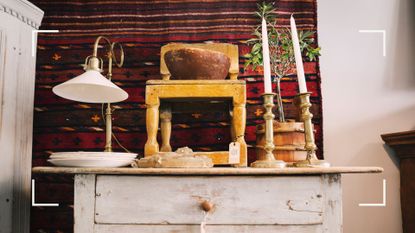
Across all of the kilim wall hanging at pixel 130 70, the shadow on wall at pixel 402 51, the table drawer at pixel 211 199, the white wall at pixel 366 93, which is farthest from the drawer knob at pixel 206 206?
the shadow on wall at pixel 402 51

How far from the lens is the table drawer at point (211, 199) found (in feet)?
3.14

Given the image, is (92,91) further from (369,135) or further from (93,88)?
(369,135)

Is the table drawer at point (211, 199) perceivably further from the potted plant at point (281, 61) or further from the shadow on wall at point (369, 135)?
the shadow on wall at point (369, 135)

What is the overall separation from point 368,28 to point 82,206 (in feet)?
4.74

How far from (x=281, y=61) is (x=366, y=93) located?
18.4 inches

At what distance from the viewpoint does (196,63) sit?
1206mm

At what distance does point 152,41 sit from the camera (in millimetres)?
1652

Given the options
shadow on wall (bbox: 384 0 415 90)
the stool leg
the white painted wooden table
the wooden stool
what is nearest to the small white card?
the wooden stool

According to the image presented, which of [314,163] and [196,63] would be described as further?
[196,63]

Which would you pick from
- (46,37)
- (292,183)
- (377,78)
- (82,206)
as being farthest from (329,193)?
Answer: (46,37)

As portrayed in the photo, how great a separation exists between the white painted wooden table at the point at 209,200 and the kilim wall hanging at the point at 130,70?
0.59 m

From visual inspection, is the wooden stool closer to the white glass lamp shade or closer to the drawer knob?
the white glass lamp shade

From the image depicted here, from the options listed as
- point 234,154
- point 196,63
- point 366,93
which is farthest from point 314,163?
point 366,93

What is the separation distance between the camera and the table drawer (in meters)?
0.96
